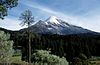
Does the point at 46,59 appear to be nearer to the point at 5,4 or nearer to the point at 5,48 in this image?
the point at 5,48

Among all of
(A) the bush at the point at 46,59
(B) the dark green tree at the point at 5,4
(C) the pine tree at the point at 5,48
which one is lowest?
(A) the bush at the point at 46,59

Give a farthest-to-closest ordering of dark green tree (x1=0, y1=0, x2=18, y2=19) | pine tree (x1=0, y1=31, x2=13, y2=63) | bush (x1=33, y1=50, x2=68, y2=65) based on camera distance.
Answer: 1. bush (x1=33, y1=50, x2=68, y2=65)
2. pine tree (x1=0, y1=31, x2=13, y2=63)
3. dark green tree (x1=0, y1=0, x2=18, y2=19)

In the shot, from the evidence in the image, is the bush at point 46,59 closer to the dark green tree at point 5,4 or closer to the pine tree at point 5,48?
the pine tree at point 5,48

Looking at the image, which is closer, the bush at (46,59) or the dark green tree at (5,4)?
the dark green tree at (5,4)

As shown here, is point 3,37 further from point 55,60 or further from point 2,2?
point 2,2

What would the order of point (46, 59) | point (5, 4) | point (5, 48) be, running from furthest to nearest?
point (46, 59)
point (5, 48)
point (5, 4)

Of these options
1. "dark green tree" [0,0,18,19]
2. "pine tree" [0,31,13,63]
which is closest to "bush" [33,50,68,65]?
"pine tree" [0,31,13,63]

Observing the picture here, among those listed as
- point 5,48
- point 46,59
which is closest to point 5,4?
point 5,48

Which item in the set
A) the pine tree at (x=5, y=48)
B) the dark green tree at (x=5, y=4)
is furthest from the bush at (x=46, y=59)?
the dark green tree at (x=5, y=4)

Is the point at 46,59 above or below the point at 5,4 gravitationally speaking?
below

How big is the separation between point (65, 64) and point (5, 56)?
129ft

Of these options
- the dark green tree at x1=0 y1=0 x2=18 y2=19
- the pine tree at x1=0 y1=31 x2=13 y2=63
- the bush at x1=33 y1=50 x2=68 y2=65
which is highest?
the dark green tree at x1=0 y1=0 x2=18 y2=19

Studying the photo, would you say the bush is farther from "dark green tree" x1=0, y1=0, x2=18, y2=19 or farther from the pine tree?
"dark green tree" x1=0, y1=0, x2=18, y2=19

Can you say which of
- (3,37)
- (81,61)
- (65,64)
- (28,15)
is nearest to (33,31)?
(28,15)
